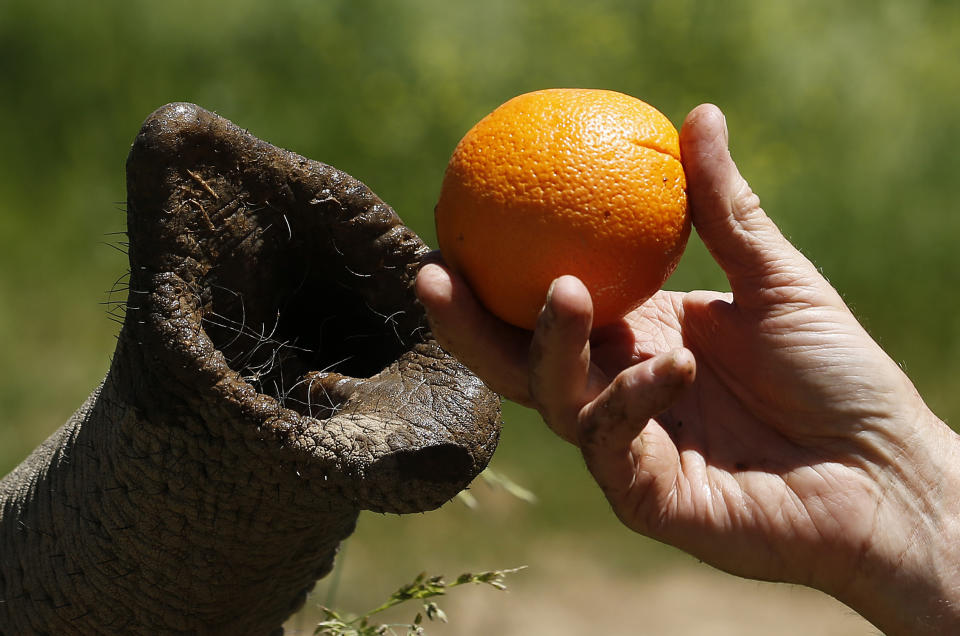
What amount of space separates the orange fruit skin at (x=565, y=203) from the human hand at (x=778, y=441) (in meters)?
0.08

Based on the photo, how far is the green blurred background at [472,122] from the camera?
12.6 feet

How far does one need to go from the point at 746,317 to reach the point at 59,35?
3.11 metres

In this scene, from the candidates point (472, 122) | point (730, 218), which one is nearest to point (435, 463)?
point (730, 218)

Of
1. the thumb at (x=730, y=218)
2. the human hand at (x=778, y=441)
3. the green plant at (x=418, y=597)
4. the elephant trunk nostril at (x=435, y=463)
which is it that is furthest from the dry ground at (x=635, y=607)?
the elephant trunk nostril at (x=435, y=463)

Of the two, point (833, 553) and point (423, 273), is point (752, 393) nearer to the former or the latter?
point (833, 553)

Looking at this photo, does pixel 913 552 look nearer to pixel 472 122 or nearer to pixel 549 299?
pixel 549 299

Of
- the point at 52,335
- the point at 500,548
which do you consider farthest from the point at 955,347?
the point at 52,335

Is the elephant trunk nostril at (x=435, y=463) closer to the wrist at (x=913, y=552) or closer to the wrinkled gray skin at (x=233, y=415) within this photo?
the wrinkled gray skin at (x=233, y=415)

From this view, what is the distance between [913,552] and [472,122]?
2712 millimetres

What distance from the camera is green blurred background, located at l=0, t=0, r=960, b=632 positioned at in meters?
3.83

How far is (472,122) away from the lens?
391 centimetres

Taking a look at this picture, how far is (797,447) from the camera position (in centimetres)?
159

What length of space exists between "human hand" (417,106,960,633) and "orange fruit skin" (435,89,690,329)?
0.08 m

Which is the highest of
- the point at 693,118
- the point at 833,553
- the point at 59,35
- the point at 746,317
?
the point at 59,35
